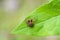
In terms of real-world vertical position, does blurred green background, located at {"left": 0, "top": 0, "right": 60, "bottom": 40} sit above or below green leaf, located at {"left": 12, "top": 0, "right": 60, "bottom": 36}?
above

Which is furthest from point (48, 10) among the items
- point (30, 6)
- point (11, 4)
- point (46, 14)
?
point (11, 4)

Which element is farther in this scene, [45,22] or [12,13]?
[12,13]

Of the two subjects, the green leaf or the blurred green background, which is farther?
the blurred green background

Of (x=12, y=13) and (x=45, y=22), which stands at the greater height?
(x=12, y=13)

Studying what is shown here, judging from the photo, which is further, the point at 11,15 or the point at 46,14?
the point at 11,15

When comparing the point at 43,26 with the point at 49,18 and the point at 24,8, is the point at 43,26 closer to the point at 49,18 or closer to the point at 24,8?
the point at 49,18
